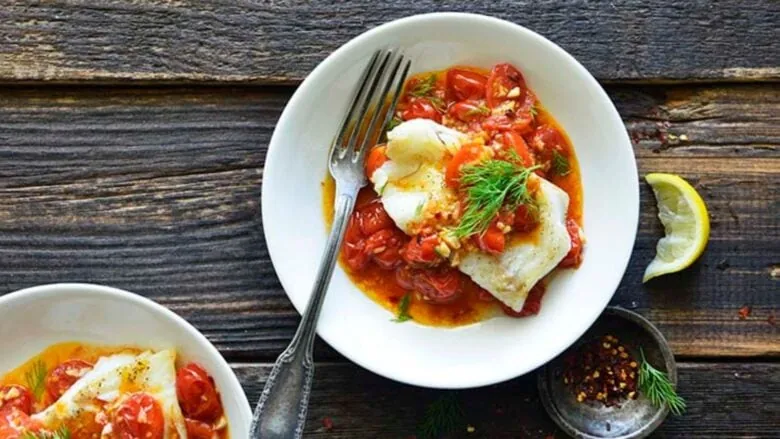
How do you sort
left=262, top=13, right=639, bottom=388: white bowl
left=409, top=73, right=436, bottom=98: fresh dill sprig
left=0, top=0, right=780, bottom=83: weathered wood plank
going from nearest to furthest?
left=262, top=13, right=639, bottom=388: white bowl
left=409, top=73, right=436, bottom=98: fresh dill sprig
left=0, top=0, right=780, bottom=83: weathered wood plank

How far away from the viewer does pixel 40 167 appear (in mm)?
3055

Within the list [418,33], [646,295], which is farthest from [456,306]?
[418,33]

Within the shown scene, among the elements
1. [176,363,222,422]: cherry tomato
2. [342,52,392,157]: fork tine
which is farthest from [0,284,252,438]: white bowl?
[342,52,392,157]: fork tine

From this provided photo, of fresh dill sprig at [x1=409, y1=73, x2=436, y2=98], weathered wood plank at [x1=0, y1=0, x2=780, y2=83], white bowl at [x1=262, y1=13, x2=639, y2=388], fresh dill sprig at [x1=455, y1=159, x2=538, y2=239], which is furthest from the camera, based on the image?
weathered wood plank at [x1=0, y1=0, x2=780, y2=83]

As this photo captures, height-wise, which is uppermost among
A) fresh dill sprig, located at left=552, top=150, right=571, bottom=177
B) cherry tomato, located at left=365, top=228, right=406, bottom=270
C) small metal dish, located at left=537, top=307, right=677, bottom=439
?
fresh dill sprig, located at left=552, top=150, right=571, bottom=177

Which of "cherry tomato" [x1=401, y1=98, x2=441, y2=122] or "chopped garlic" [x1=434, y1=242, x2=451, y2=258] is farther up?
"cherry tomato" [x1=401, y1=98, x2=441, y2=122]

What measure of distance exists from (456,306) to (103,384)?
99 centimetres

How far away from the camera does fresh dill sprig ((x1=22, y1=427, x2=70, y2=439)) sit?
274 cm

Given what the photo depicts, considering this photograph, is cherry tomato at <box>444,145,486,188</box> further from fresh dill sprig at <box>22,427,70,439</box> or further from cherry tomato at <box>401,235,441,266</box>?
fresh dill sprig at <box>22,427,70,439</box>

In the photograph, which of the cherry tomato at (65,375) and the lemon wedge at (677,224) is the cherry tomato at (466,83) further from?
the cherry tomato at (65,375)

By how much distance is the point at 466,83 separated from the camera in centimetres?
291

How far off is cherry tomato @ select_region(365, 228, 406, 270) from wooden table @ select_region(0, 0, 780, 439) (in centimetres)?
35

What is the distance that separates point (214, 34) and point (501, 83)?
86cm

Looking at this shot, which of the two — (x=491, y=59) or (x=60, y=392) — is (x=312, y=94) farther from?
(x=60, y=392)
